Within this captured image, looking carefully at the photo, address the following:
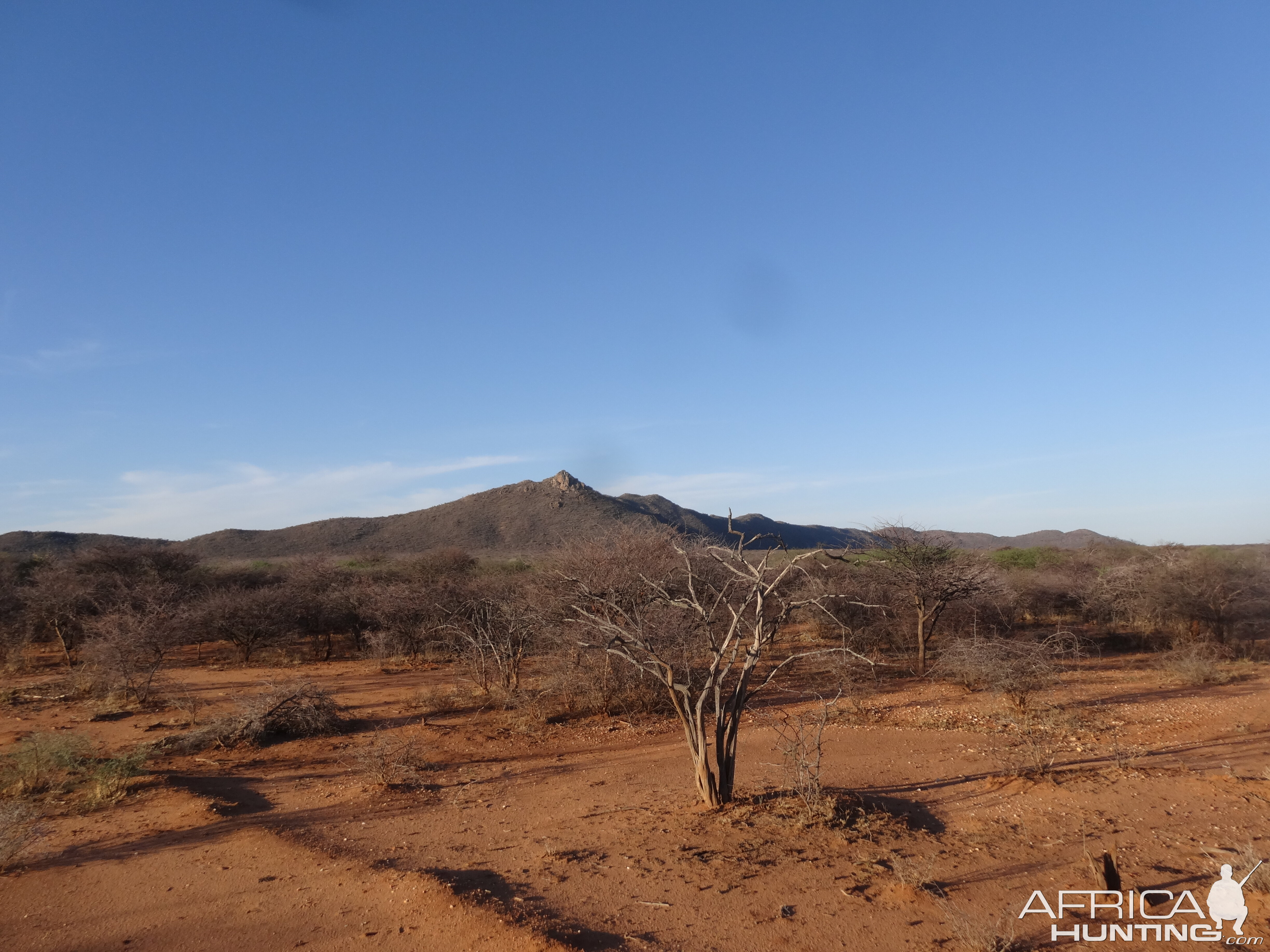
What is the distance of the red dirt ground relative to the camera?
532cm

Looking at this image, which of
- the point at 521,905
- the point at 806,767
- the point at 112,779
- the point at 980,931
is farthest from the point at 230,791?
the point at 980,931

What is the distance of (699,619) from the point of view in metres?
12.4

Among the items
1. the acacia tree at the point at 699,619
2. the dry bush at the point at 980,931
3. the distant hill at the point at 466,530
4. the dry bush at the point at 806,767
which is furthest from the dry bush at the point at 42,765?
the distant hill at the point at 466,530

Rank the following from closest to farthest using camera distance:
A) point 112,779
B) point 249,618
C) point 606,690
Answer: point 112,779, point 606,690, point 249,618

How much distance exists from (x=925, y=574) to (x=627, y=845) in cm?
1360

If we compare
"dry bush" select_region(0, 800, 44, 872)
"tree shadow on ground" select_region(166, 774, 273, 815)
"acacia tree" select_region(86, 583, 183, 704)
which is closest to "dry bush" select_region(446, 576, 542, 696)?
"tree shadow on ground" select_region(166, 774, 273, 815)

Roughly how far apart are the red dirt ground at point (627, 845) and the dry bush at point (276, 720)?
650 mm

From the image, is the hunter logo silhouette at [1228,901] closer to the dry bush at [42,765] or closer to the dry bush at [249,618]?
the dry bush at [42,765]

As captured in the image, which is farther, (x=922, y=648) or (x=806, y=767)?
(x=922, y=648)

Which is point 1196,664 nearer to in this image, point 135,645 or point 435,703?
point 435,703

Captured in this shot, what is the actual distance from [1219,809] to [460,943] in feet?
26.2

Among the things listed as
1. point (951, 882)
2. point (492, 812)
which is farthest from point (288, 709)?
point (951, 882)

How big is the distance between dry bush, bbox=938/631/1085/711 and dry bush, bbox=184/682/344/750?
12089mm

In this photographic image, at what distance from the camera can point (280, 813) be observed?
8.39 meters
